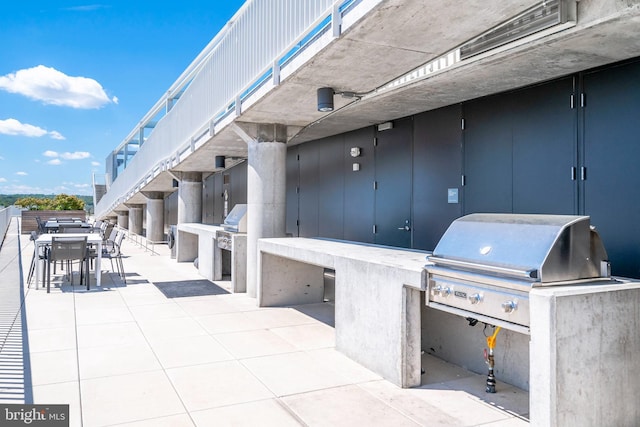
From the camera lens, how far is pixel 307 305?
7.43 m

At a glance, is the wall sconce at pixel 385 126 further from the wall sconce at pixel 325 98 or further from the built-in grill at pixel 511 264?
the built-in grill at pixel 511 264

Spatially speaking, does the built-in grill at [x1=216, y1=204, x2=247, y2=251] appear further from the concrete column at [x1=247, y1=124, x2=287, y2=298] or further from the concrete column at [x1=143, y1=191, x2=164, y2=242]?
the concrete column at [x1=143, y1=191, x2=164, y2=242]

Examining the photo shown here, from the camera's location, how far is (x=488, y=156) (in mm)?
6320

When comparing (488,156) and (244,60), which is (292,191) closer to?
(244,60)

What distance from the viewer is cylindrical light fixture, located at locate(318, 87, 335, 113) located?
5535 mm

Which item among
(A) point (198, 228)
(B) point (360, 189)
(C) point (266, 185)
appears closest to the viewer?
(C) point (266, 185)

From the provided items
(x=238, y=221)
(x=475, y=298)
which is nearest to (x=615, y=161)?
(x=475, y=298)

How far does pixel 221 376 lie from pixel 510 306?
258cm

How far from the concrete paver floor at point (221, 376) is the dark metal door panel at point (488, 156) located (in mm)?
2437

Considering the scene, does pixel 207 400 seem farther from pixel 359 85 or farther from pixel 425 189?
pixel 425 189

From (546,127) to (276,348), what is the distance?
3.93m

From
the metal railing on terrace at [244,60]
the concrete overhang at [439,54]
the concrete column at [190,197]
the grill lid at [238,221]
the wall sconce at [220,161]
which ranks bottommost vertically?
the grill lid at [238,221]

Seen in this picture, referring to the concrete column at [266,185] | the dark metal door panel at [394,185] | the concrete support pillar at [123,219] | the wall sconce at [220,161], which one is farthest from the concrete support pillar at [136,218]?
the dark metal door panel at [394,185]

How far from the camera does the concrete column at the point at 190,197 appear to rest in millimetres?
13734
